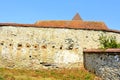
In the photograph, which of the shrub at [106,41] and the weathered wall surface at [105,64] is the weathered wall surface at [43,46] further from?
the weathered wall surface at [105,64]

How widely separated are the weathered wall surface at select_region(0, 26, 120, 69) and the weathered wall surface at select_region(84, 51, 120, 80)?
195 centimetres

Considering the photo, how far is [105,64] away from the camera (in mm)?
17516

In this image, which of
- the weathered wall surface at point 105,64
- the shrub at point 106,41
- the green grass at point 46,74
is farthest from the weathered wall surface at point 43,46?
the weathered wall surface at point 105,64

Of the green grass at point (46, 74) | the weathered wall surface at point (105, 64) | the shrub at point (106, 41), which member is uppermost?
the shrub at point (106, 41)

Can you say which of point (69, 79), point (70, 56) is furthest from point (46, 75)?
point (70, 56)

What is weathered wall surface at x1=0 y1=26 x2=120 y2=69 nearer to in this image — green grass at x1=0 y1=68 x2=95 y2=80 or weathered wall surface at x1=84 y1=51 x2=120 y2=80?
green grass at x1=0 y1=68 x2=95 y2=80

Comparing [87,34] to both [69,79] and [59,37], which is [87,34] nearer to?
[59,37]

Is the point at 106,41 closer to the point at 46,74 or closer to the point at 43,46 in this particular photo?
the point at 43,46

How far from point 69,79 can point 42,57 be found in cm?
464

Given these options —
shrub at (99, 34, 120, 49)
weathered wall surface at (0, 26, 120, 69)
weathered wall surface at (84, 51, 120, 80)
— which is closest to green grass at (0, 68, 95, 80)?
weathered wall surface at (84, 51, 120, 80)

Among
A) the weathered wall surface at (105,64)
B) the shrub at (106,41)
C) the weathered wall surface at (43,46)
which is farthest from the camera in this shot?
the shrub at (106,41)

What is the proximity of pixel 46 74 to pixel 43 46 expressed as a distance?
3051mm

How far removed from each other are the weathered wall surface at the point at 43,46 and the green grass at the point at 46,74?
2.95 feet

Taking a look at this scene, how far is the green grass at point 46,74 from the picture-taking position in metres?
18.0
